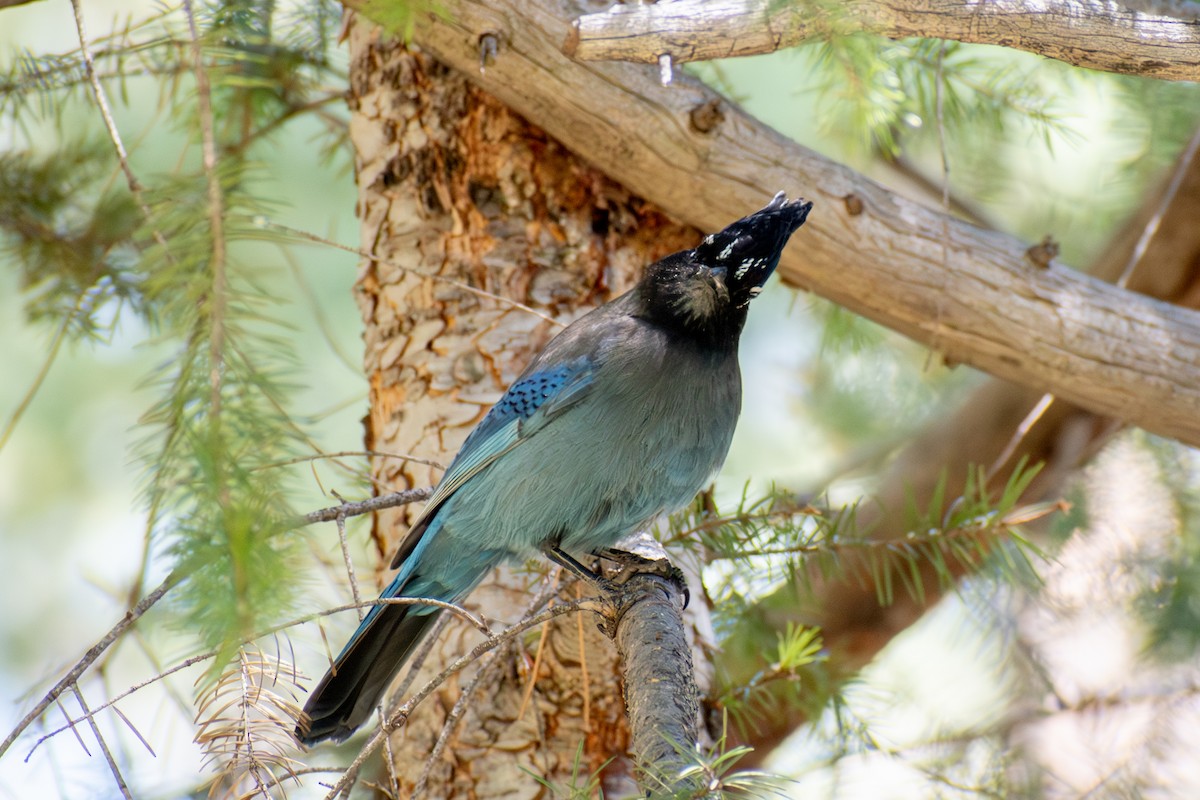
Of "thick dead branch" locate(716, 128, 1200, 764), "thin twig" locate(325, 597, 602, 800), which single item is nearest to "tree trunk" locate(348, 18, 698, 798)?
"thin twig" locate(325, 597, 602, 800)

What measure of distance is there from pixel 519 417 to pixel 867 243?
0.91 metres

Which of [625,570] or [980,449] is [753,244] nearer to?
[625,570]

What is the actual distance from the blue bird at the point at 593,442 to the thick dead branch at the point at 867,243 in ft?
0.84

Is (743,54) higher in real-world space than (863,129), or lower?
lower

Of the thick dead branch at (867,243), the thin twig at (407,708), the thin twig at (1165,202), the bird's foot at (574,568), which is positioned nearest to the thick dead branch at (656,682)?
the bird's foot at (574,568)

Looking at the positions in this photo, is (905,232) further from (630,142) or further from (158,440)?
(158,440)

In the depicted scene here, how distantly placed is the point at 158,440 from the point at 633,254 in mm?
1461

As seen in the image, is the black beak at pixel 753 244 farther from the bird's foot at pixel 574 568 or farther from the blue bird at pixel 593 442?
the bird's foot at pixel 574 568

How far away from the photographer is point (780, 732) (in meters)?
3.61

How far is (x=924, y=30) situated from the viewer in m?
2.00

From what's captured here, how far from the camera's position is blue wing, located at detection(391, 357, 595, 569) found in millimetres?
2467

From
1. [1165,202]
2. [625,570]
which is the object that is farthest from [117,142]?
[1165,202]

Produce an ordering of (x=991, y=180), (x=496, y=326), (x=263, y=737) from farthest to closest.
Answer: (x=991, y=180) < (x=496, y=326) < (x=263, y=737)

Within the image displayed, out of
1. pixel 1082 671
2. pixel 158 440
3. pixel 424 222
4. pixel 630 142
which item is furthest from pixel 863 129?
pixel 1082 671
